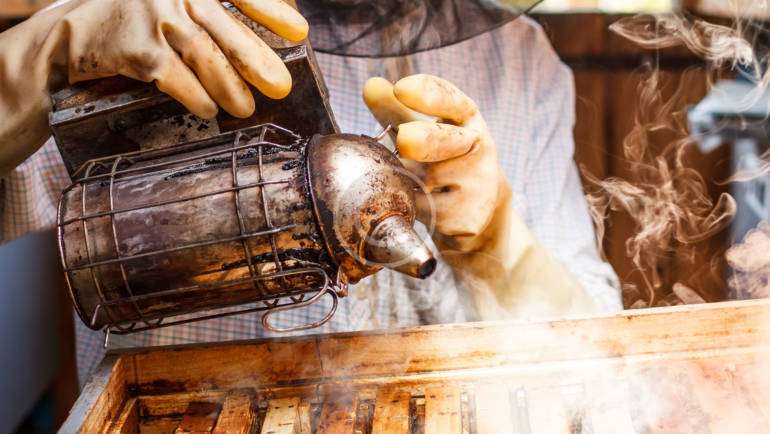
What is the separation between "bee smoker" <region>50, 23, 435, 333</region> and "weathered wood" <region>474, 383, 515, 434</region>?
34 cm

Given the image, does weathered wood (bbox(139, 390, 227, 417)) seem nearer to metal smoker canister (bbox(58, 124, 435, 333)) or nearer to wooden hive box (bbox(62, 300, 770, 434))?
wooden hive box (bbox(62, 300, 770, 434))

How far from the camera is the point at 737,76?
3.60 m

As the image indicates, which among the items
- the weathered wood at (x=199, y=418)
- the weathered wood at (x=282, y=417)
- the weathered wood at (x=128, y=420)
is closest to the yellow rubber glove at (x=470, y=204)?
the weathered wood at (x=282, y=417)

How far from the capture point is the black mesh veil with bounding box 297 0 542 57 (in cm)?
206

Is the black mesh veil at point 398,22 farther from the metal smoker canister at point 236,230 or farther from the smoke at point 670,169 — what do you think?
the smoke at point 670,169

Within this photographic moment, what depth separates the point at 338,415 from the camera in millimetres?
1402

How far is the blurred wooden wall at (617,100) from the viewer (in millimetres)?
3546

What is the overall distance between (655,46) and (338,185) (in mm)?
2787

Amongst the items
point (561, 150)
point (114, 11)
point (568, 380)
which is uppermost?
point (114, 11)

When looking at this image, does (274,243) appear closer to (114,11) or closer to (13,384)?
(114,11)

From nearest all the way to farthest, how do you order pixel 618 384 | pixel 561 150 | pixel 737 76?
1. pixel 618 384
2. pixel 561 150
3. pixel 737 76

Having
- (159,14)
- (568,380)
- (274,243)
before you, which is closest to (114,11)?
(159,14)

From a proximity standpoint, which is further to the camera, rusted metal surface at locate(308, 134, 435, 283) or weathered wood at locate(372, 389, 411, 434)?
weathered wood at locate(372, 389, 411, 434)

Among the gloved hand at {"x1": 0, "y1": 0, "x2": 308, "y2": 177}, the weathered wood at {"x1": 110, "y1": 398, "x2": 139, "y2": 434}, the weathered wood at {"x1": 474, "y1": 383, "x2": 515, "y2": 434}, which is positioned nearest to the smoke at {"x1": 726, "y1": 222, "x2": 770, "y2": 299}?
the weathered wood at {"x1": 474, "y1": 383, "x2": 515, "y2": 434}
